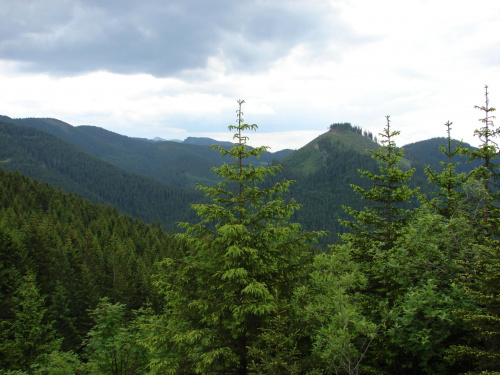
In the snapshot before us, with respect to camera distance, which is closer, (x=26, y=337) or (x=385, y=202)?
(x=385, y=202)

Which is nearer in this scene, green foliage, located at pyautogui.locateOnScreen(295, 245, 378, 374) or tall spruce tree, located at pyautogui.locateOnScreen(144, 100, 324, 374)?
green foliage, located at pyautogui.locateOnScreen(295, 245, 378, 374)

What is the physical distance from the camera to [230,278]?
938 cm

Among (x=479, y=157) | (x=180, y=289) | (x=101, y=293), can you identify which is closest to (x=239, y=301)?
(x=180, y=289)

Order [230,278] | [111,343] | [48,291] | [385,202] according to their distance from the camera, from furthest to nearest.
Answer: [48,291], [111,343], [385,202], [230,278]

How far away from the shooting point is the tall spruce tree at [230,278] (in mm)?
9117

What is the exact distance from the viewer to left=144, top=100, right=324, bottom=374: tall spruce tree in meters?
9.12

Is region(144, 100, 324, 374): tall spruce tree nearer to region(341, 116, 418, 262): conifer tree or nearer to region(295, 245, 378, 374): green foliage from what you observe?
region(295, 245, 378, 374): green foliage

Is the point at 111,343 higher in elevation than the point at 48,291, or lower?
higher

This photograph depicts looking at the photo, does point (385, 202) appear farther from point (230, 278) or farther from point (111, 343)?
point (111, 343)

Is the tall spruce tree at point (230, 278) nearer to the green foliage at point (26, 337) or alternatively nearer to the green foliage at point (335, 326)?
the green foliage at point (335, 326)

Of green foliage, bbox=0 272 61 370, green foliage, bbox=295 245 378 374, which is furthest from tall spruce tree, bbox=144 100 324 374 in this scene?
green foliage, bbox=0 272 61 370

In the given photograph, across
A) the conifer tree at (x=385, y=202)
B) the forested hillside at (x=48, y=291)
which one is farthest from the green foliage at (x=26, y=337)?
the conifer tree at (x=385, y=202)

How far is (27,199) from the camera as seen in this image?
8569cm

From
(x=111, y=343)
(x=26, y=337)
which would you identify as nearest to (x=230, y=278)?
(x=111, y=343)
